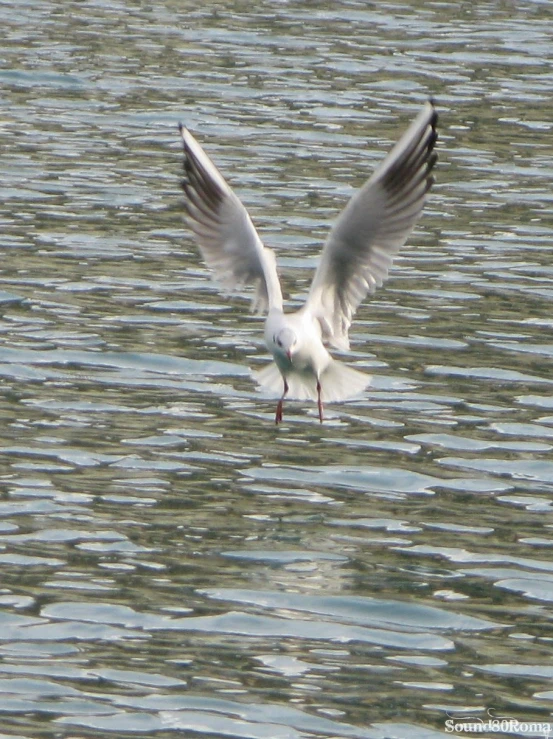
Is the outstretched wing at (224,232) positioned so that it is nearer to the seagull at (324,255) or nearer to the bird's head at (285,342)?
the seagull at (324,255)

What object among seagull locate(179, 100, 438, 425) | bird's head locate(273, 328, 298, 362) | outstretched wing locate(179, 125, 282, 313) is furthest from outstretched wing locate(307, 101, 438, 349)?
bird's head locate(273, 328, 298, 362)

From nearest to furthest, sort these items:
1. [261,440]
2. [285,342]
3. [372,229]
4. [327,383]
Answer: [285,342], [261,440], [372,229], [327,383]

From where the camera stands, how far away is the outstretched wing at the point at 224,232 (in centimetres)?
1085

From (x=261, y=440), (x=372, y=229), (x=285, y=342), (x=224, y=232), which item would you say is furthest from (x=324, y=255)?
(x=261, y=440)

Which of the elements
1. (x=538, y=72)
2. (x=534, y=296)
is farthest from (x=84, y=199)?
(x=538, y=72)

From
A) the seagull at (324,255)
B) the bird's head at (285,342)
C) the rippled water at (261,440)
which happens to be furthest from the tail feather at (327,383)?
the bird's head at (285,342)

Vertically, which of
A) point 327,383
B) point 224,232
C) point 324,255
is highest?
point 224,232

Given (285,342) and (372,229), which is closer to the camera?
(285,342)

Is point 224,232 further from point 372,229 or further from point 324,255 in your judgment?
point 372,229

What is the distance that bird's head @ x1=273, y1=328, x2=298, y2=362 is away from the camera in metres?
10.3

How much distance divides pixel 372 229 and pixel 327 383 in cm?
96

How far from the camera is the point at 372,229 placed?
10.6 meters

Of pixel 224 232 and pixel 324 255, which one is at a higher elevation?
pixel 224 232

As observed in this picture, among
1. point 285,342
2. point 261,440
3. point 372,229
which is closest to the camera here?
point 285,342
